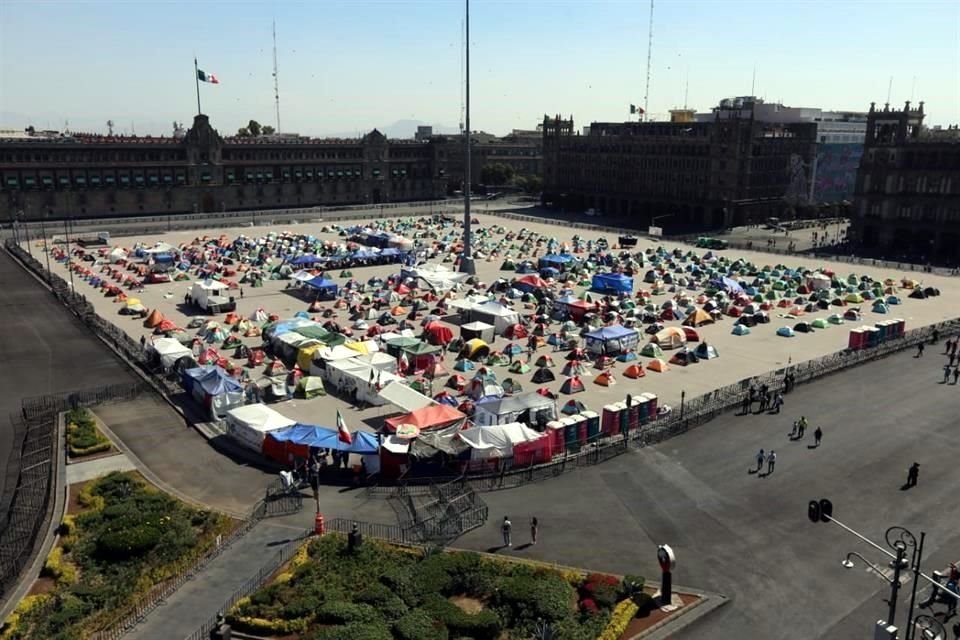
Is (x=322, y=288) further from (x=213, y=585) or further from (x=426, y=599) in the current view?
(x=426, y=599)

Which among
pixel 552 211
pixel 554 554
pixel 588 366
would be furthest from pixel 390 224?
pixel 554 554

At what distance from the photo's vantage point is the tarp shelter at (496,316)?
5359cm

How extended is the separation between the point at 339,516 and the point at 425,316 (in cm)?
3191

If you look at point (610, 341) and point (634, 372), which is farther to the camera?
point (610, 341)

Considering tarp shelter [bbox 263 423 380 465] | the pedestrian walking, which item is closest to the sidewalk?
tarp shelter [bbox 263 423 380 465]

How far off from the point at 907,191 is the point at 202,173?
114 metres

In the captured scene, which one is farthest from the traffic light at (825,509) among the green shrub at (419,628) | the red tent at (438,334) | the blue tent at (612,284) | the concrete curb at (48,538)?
the blue tent at (612,284)

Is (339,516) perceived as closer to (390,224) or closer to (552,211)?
(390,224)

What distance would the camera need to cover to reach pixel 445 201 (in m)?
156

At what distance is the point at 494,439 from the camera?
104ft

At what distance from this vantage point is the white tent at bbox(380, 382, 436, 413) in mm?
36844

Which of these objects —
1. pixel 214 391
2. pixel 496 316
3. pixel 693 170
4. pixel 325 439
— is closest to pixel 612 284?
pixel 496 316

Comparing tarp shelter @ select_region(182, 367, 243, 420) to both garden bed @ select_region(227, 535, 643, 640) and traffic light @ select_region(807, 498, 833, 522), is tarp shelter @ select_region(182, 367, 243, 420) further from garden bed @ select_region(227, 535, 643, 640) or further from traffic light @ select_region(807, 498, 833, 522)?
traffic light @ select_region(807, 498, 833, 522)

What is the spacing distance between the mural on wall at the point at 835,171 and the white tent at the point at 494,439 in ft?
377
